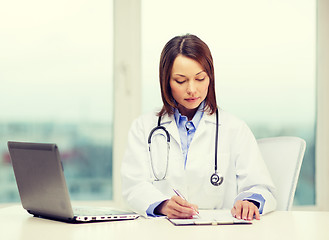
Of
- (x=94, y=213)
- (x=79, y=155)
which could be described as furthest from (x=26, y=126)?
(x=94, y=213)

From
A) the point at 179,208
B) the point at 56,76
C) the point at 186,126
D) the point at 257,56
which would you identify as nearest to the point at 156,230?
the point at 179,208

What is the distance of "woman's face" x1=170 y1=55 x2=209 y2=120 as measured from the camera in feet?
6.04

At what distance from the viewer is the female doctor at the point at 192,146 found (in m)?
1.85

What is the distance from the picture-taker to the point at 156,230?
1.30m

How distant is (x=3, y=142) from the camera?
315cm

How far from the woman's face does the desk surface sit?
0.57m

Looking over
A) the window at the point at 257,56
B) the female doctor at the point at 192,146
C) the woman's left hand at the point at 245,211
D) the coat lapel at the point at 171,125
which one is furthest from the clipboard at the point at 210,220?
the window at the point at 257,56

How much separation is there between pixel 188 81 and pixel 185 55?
0.11 metres

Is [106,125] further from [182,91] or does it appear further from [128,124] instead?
[182,91]

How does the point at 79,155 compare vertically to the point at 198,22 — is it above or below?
below

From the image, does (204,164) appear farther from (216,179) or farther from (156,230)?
(156,230)

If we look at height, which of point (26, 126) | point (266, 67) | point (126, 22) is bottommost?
point (26, 126)

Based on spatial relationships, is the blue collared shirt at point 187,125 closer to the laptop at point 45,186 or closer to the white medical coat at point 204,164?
the white medical coat at point 204,164

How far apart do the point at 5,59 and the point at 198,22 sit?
1345mm
